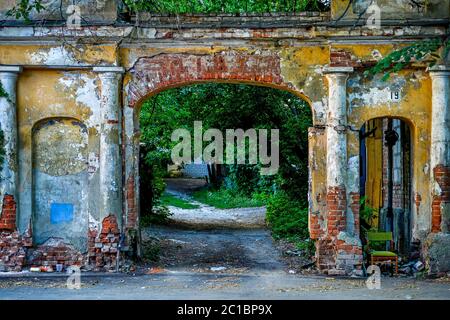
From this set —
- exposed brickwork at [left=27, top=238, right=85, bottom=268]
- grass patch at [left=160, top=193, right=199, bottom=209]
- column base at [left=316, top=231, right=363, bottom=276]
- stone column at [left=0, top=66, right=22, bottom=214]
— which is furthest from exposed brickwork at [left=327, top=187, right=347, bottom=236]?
grass patch at [left=160, top=193, right=199, bottom=209]

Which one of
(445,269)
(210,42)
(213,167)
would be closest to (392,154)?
(445,269)

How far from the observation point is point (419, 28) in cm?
1108

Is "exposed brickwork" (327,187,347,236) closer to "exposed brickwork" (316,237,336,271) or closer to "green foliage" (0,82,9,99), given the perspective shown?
"exposed brickwork" (316,237,336,271)

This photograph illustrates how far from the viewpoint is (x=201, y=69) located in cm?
1139

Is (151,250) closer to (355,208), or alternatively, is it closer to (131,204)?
(131,204)

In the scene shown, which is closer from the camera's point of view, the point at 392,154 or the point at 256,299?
the point at 256,299

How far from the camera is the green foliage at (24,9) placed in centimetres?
1034

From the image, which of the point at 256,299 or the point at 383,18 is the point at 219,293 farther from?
the point at 383,18

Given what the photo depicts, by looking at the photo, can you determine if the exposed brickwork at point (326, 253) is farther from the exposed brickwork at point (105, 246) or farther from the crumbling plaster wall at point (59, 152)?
the crumbling plaster wall at point (59, 152)

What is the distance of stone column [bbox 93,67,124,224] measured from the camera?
36.8 ft

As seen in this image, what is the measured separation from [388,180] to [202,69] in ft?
19.0

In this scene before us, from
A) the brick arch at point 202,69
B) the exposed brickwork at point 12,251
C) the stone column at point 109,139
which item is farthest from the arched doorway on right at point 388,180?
the exposed brickwork at point 12,251

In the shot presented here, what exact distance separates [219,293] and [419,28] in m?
5.41

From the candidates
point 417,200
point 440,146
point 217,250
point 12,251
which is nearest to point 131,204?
point 12,251
